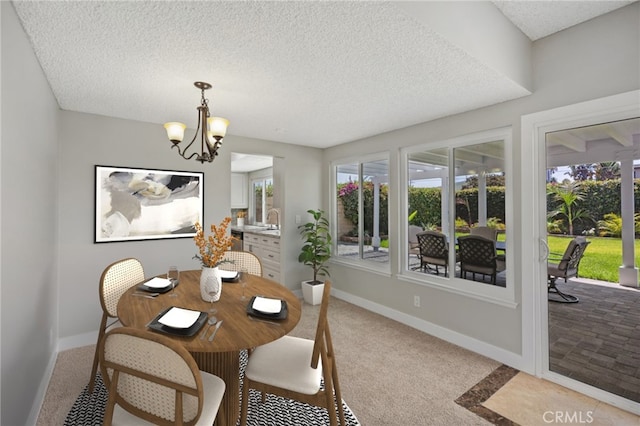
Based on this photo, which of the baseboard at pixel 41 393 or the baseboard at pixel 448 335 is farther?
the baseboard at pixel 448 335

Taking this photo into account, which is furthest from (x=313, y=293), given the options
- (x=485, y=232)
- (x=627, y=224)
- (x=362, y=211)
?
(x=627, y=224)

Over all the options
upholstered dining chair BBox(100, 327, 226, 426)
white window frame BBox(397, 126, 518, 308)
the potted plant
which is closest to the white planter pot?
the potted plant

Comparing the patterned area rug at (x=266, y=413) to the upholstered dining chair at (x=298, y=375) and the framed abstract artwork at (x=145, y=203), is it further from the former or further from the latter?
the framed abstract artwork at (x=145, y=203)

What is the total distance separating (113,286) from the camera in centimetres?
230

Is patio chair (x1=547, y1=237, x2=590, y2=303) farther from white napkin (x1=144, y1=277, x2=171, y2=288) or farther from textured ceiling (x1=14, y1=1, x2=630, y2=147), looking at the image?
white napkin (x1=144, y1=277, x2=171, y2=288)

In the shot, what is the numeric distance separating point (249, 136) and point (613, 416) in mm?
4278

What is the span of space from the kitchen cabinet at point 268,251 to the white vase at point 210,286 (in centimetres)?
247

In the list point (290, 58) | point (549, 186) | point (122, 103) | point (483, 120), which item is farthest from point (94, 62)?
point (549, 186)

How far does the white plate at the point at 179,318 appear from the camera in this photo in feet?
5.09

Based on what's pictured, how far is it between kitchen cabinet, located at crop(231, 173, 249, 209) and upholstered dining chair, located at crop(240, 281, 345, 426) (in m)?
6.38

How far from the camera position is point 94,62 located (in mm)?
1999

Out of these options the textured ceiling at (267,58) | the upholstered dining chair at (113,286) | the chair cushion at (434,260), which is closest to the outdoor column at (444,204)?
the chair cushion at (434,260)
